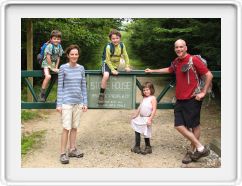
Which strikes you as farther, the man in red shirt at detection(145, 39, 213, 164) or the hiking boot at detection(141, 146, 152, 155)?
the hiking boot at detection(141, 146, 152, 155)

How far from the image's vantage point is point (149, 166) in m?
6.90

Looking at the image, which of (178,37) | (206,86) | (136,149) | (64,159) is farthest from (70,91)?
(178,37)

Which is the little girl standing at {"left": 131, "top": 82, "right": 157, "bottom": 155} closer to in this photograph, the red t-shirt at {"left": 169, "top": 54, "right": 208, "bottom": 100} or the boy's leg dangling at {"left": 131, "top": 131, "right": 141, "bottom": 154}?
the boy's leg dangling at {"left": 131, "top": 131, "right": 141, "bottom": 154}

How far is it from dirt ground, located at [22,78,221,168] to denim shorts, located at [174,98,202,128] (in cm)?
70

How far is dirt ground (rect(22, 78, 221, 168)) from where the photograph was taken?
7004 mm

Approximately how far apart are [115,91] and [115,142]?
1.27 metres

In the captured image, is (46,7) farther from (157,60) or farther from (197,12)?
(157,60)

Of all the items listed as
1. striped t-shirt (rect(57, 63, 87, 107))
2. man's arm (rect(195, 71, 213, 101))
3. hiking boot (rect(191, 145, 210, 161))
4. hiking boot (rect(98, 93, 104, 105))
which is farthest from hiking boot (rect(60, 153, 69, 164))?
man's arm (rect(195, 71, 213, 101))

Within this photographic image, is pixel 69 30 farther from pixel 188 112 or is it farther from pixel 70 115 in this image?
pixel 188 112

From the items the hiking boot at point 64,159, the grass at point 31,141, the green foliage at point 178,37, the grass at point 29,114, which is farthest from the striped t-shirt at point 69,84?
the grass at point 29,114

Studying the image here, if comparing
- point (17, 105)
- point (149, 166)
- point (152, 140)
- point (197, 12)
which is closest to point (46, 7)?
point (17, 105)

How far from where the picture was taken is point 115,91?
7.28m

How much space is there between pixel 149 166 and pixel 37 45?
7.68 metres

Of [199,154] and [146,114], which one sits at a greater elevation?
[146,114]
